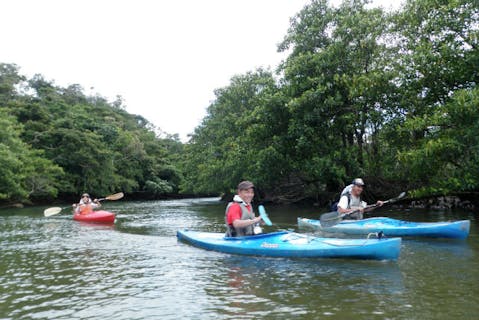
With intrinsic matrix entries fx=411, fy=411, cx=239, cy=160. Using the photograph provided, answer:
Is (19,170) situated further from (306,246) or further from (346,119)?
(306,246)

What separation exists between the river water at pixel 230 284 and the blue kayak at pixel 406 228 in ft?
0.71

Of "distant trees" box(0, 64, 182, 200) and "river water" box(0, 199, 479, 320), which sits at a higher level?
"distant trees" box(0, 64, 182, 200)

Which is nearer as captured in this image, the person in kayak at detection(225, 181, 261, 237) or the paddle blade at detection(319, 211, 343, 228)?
the person in kayak at detection(225, 181, 261, 237)

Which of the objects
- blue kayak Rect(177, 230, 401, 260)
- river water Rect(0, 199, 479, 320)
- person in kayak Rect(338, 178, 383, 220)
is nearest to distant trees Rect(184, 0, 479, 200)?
person in kayak Rect(338, 178, 383, 220)

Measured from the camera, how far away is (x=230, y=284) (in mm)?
5266

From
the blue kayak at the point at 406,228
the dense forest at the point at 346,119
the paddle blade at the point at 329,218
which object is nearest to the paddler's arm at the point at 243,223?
the paddle blade at the point at 329,218

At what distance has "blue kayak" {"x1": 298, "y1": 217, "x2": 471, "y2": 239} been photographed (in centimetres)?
818

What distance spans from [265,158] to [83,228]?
26.3ft

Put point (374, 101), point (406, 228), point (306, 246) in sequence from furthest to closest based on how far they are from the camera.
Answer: point (374, 101) < point (406, 228) < point (306, 246)

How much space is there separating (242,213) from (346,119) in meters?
9.06

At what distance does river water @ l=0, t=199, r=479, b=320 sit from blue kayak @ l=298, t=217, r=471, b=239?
22cm

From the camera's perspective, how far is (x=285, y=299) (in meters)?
4.51

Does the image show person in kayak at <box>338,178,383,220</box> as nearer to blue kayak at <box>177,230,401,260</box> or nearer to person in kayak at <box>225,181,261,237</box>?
blue kayak at <box>177,230,401,260</box>

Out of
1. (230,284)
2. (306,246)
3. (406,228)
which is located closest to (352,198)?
(406,228)
